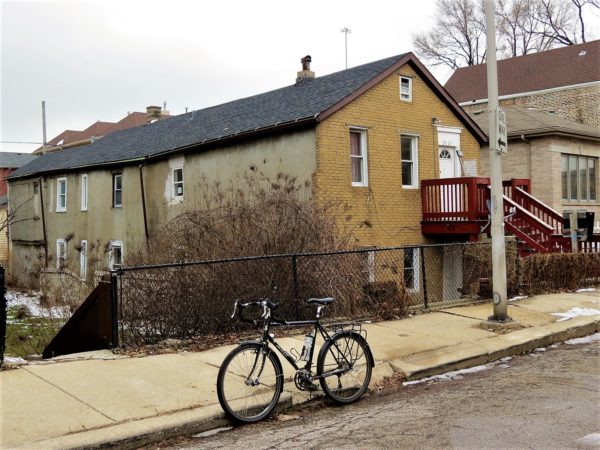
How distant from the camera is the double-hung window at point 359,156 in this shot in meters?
16.5

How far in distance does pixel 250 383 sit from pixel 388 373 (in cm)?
209

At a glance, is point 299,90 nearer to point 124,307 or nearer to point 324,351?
point 124,307

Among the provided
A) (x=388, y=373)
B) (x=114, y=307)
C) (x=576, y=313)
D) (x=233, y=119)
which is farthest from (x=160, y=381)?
(x=233, y=119)

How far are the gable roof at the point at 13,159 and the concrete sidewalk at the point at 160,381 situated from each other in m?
67.2

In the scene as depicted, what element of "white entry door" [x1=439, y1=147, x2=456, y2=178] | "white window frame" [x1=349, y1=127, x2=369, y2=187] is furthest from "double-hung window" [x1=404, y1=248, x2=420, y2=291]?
"white entry door" [x1=439, y1=147, x2=456, y2=178]

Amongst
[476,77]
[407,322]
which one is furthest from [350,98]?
[476,77]

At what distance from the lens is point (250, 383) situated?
5.57 meters

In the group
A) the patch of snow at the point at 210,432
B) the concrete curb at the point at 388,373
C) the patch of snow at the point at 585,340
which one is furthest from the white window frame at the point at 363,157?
the patch of snow at the point at 210,432

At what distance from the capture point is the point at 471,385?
22.1 ft

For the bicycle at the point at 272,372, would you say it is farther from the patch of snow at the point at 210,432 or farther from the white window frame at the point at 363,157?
the white window frame at the point at 363,157

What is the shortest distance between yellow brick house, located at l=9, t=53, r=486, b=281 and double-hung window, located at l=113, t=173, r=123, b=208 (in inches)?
1.6

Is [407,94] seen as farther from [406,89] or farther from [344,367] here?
[344,367]

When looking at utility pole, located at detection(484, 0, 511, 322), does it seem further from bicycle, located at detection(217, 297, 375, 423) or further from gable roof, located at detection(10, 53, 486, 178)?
gable roof, located at detection(10, 53, 486, 178)

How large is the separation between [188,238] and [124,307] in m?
2.81
